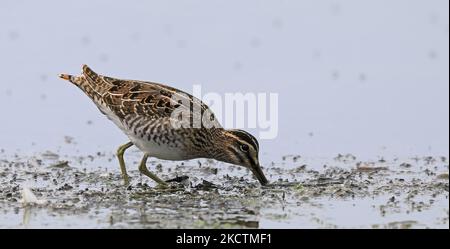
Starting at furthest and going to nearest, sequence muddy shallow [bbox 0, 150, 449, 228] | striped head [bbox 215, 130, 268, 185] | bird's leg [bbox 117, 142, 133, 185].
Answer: bird's leg [bbox 117, 142, 133, 185] < striped head [bbox 215, 130, 268, 185] < muddy shallow [bbox 0, 150, 449, 228]

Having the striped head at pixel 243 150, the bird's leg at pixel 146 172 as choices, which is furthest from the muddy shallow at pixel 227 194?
the striped head at pixel 243 150

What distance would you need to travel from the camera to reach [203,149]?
12.9m

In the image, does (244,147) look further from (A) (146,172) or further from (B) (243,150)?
(A) (146,172)

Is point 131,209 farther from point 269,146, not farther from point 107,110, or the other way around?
point 269,146

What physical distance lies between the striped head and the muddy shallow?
201 millimetres

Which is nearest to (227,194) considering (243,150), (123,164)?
(243,150)

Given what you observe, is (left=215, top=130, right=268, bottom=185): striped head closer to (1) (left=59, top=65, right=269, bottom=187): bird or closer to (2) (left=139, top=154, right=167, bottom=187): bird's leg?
(1) (left=59, top=65, right=269, bottom=187): bird

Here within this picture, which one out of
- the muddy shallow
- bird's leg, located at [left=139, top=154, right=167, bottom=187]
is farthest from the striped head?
bird's leg, located at [left=139, top=154, right=167, bottom=187]

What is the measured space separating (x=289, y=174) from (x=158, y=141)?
1.85 m

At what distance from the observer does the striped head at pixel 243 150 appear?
41.1ft

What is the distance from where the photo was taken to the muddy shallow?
35.4 ft

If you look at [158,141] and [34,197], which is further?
[158,141]
